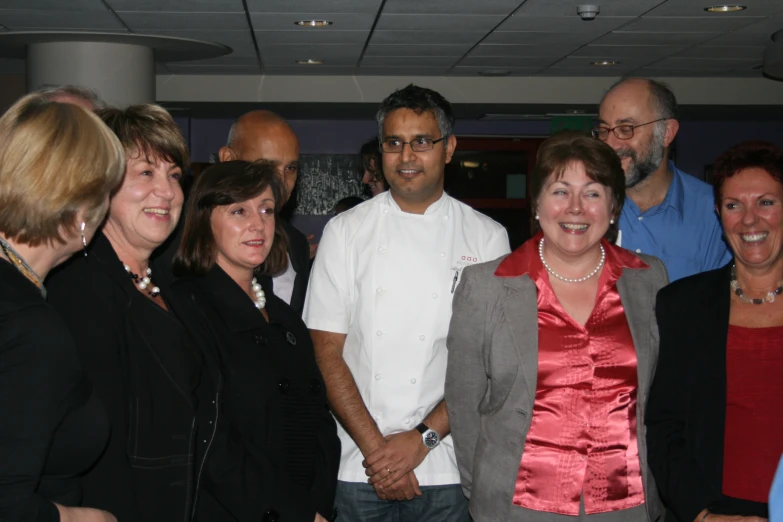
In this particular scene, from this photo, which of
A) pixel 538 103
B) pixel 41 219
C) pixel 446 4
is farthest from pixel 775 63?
pixel 41 219

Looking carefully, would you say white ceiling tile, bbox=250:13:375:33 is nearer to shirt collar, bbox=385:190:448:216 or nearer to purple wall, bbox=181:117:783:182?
shirt collar, bbox=385:190:448:216

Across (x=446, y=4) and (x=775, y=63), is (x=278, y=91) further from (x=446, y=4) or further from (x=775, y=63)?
(x=775, y=63)

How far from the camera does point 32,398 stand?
147cm

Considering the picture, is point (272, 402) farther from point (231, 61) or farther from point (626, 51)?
point (231, 61)

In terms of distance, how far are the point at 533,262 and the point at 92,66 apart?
19.6ft

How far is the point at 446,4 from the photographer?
5969mm

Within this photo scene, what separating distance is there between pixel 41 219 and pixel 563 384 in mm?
1409

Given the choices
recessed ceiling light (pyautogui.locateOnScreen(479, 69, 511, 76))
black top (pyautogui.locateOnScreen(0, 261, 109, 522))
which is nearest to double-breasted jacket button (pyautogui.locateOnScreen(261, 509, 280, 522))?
black top (pyautogui.locateOnScreen(0, 261, 109, 522))

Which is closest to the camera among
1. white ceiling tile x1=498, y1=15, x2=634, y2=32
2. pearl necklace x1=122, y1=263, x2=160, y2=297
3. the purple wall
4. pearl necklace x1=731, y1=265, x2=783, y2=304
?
pearl necklace x1=122, y1=263, x2=160, y2=297

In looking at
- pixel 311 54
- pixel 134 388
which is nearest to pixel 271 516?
pixel 134 388

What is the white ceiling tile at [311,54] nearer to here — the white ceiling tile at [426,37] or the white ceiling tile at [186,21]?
the white ceiling tile at [426,37]

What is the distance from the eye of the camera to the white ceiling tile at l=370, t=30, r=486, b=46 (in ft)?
22.9

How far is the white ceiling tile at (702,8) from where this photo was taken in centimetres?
603

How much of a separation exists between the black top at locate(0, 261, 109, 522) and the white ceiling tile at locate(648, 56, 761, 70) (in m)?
7.86
